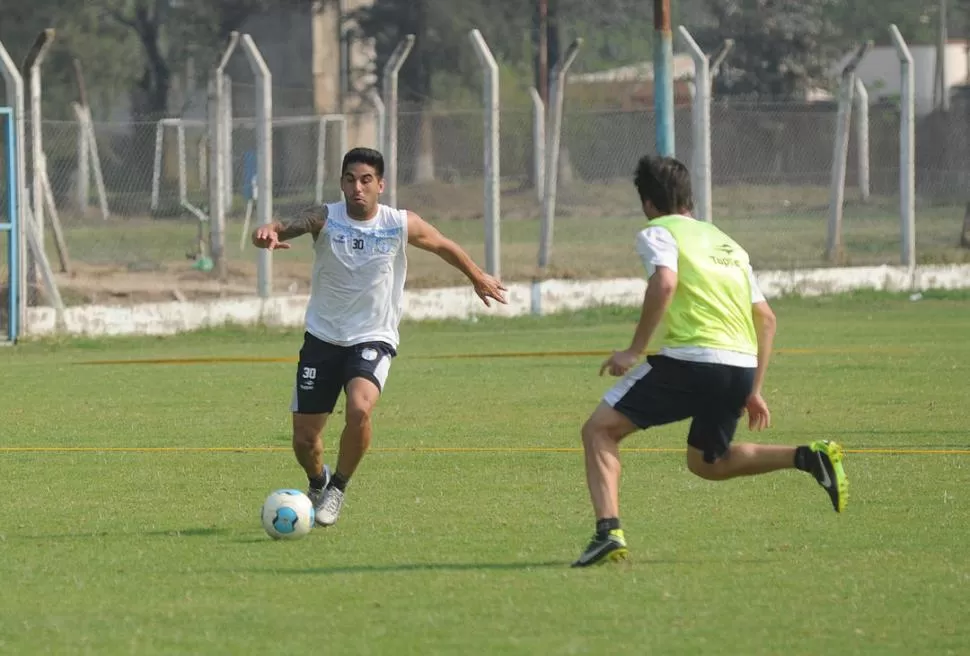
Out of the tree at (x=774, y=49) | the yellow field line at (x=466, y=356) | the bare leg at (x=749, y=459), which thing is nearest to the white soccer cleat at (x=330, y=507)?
the bare leg at (x=749, y=459)

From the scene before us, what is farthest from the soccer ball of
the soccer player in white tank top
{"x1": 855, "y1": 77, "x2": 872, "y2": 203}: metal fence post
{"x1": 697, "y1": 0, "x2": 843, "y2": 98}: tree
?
{"x1": 697, "y1": 0, "x2": 843, "y2": 98}: tree

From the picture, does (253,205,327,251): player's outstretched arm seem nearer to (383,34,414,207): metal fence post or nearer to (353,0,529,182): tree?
(383,34,414,207): metal fence post

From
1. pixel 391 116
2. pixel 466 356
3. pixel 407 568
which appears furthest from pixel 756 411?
pixel 391 116

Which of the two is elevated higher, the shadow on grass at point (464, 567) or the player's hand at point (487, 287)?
the player's hand at point (487, 287)

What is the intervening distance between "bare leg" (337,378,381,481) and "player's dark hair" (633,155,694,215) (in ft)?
5.84

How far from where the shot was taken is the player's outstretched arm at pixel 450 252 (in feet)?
28.9

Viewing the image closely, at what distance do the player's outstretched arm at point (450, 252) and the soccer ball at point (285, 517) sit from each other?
1.40 m

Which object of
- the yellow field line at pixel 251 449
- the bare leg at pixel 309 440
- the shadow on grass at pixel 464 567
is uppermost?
the bare leg at pixel 309 440

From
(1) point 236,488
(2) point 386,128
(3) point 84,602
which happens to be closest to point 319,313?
(1) point 236,488

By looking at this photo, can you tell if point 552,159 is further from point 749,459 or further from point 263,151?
point 749,459

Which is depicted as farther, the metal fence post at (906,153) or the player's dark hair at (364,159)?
the metal fence post at (906,153)

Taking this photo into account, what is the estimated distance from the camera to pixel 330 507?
851cm

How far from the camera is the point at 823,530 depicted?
8156 millimetres

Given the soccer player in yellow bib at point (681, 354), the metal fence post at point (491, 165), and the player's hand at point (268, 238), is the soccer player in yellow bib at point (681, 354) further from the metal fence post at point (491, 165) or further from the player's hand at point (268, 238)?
the metal fence post at point (491, 165)
